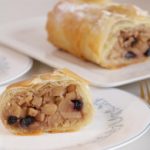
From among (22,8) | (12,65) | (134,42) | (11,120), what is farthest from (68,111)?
(22,8)

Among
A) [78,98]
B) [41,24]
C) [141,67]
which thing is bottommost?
[41,24]

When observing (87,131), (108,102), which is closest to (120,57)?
(108,102)

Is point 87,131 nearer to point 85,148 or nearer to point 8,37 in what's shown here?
point 85,148

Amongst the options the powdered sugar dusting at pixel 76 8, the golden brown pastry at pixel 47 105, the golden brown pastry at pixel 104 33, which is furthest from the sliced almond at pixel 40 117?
the powdered sugar dusting at pixel 76 8

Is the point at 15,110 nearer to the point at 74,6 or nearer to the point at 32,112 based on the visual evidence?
the point at 32,112

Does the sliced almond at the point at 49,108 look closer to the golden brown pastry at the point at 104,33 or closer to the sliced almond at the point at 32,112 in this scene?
the sliced almond at the point at 32,112

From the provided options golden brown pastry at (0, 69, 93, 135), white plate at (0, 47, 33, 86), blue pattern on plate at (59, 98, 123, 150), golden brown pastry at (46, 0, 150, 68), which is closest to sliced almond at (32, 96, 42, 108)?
golden brown pastry at (0, 69, 93, 135)
